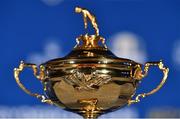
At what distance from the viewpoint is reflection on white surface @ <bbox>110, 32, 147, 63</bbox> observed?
1537 mm

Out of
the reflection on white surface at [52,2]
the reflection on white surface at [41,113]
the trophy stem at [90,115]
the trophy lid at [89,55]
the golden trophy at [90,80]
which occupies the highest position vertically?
the reflection on white surface at [52,2]

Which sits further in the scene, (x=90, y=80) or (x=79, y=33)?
(x=79, y=33)

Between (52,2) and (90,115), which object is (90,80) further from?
(52,2)

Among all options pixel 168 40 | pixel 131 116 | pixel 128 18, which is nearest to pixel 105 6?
pixel 128 18

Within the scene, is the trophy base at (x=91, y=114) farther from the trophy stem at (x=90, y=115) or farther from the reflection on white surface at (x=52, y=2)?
the reflection on white surface at (x=52, y=2)

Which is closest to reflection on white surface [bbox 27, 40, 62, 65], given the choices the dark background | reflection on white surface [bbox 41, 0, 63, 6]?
the dark background

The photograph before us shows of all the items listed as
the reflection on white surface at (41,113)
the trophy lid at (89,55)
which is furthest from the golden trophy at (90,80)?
the reflection on white surface at (41,113)

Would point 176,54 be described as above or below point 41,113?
above

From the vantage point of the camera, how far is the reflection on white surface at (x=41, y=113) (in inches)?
60.0

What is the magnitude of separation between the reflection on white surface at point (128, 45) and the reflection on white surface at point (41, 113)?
16 centimetres

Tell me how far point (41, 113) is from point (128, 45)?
1.04 ft

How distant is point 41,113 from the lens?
1.52 metres

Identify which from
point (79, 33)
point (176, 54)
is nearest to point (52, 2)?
point (79, 33)

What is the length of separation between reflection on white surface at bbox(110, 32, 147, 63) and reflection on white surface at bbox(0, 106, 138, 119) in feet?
0.52
